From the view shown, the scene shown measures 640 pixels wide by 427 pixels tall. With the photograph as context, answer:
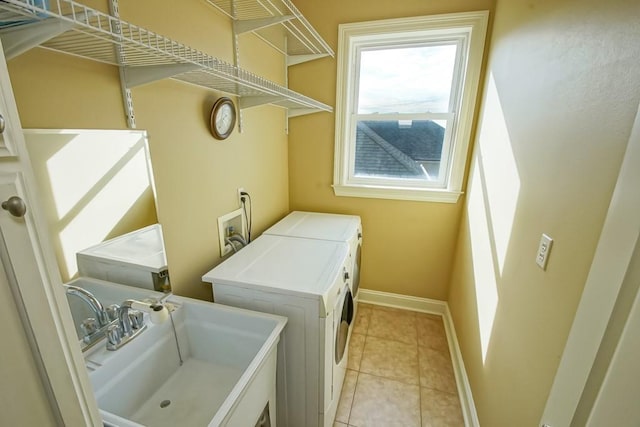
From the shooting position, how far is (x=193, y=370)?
1.19 metres

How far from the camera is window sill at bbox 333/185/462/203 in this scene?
7.39ft

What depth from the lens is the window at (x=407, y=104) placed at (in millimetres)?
2029

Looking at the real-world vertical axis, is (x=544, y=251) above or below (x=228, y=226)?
above

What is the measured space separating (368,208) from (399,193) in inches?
12.2

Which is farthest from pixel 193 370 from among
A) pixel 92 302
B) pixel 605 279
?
pixel 605 279

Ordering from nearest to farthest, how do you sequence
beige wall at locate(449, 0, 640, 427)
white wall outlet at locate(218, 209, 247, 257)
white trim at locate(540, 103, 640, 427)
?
white trim at locate(540, 103, 640, 427) < beige wall at locate(449, 0, 640, 427) < white wall outlet at locate(218, 209, 247, 257)

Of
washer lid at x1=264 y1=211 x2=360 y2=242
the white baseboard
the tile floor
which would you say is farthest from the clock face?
the white baseboard

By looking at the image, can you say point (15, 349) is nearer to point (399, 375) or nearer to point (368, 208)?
point (399, 375)

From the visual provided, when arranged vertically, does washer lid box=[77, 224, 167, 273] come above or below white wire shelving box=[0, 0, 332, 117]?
below

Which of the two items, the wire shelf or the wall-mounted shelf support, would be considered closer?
the wire shelf

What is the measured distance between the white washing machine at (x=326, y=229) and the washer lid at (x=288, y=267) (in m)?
0.12

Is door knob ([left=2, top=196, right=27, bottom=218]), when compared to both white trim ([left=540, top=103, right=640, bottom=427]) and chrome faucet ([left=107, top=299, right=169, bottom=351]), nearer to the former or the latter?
chrome faucet ([left=107, top=299, right=169, bottom=351])

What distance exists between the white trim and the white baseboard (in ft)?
3.99

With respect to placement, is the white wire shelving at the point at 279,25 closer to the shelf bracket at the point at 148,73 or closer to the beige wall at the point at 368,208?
the beige wall at the point at 368,208
